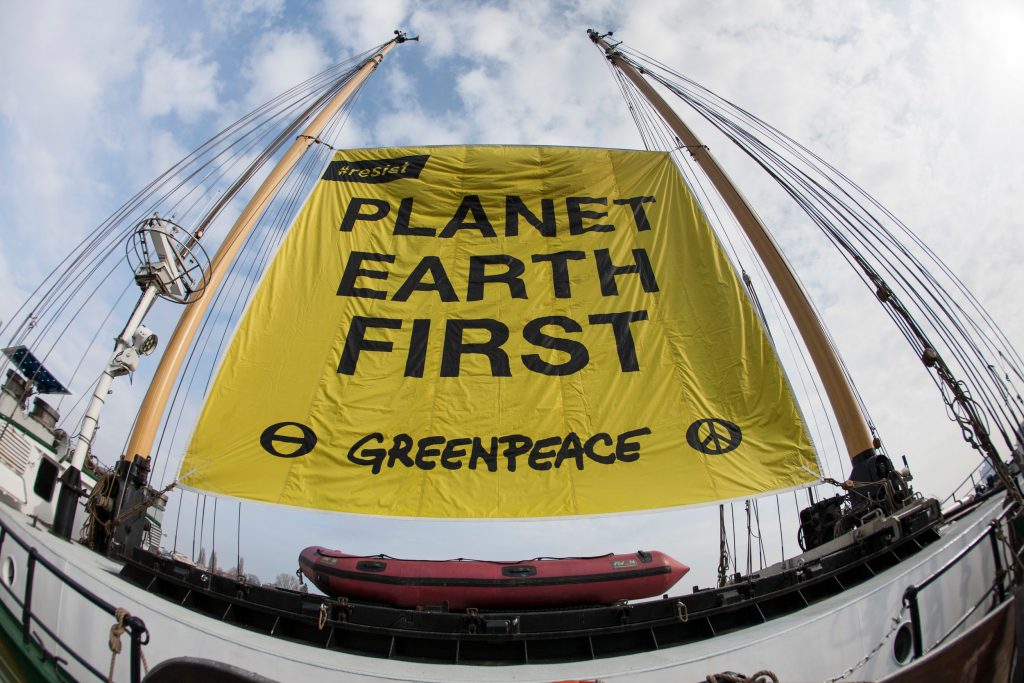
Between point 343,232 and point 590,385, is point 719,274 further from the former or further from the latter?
point 343,232

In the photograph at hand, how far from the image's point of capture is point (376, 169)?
40.3ft

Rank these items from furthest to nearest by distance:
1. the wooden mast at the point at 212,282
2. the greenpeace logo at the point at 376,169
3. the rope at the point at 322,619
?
1. the greenpeace logo at the point at 376,169
2. the wooden mast at the point at 212,282
3. the rope at the point at 322,619

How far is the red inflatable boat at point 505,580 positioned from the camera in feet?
25.0

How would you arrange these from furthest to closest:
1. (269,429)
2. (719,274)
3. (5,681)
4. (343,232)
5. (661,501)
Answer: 1. (343,232)
2. (719,274)
3. (269,429)
4. (661,501)
5. (5,681)

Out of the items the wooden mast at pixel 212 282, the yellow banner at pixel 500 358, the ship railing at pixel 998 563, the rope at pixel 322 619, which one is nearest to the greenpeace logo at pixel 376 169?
the yellow banner at pixel 500 358

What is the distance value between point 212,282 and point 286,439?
422cm

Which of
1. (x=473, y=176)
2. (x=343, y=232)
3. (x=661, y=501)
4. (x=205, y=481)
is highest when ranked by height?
(x=473, y=176)

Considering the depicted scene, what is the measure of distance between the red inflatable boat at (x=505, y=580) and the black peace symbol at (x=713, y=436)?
1876 millimetres

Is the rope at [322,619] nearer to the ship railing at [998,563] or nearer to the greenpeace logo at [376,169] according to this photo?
the ship railing at [998,563]

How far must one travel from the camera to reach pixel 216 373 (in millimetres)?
8664

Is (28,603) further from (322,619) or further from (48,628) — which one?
(322,619)

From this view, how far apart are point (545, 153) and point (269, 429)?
8.34 metres

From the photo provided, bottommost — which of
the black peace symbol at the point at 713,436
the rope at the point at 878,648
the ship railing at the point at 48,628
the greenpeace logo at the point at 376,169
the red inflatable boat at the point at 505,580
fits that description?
the rope at the point at 878,648

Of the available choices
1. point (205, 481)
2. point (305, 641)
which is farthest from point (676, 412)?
point (205, 481)
